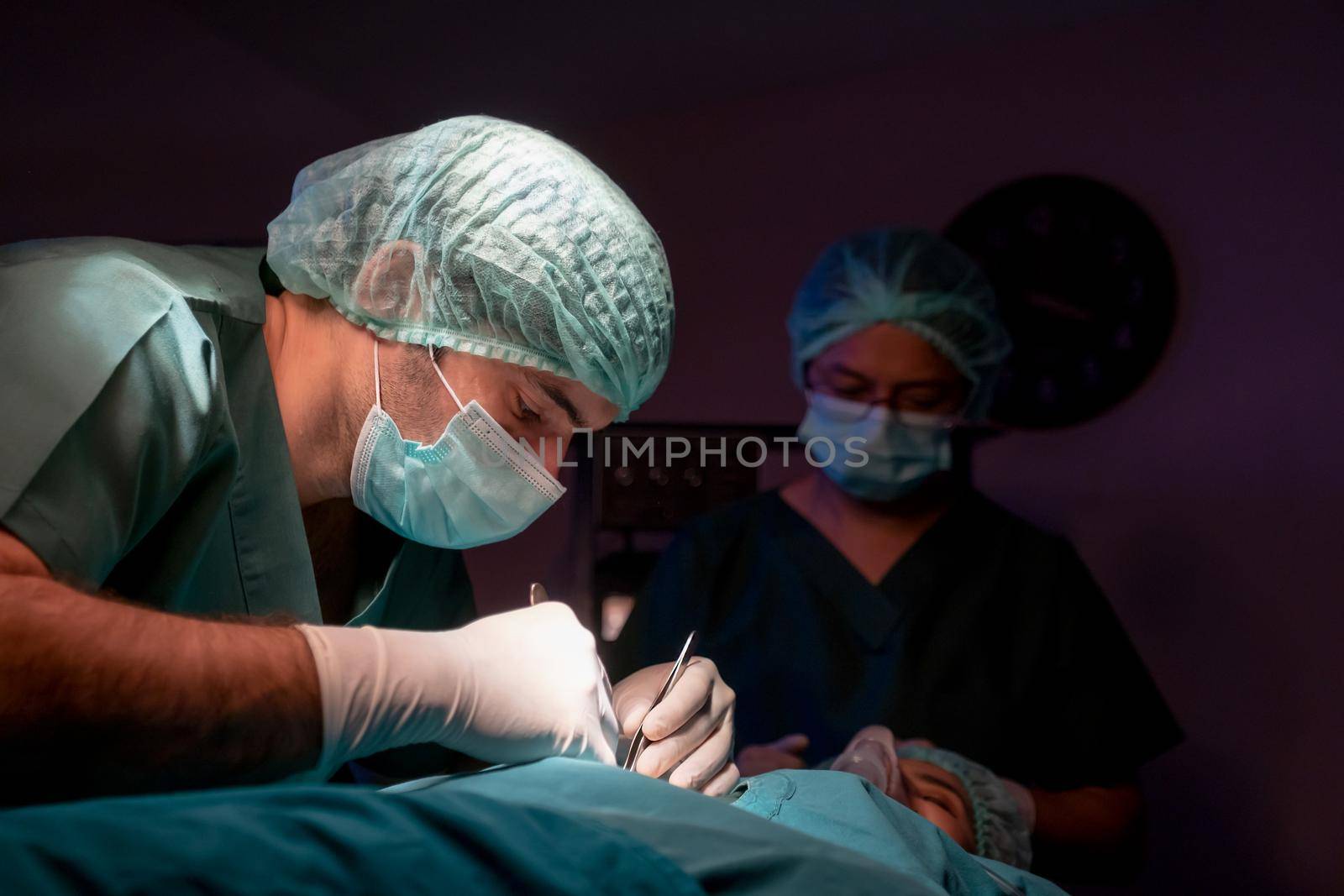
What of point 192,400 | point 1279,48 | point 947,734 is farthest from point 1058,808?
point 192,400

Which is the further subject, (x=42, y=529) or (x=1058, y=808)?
(x=1058, y=808)

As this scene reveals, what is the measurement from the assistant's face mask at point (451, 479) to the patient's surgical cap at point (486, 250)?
0.08 meters

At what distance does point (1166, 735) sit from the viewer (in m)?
1.50

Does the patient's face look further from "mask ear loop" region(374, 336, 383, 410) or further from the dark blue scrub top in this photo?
"mask ear loop" region(374, 336, 383, 410)

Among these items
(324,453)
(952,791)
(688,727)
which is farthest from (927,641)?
(324,453)

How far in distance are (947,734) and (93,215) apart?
1435 millimetres

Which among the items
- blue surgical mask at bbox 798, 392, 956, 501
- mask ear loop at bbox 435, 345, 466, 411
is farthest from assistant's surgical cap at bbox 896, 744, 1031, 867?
mask ear loop at bbox 435, 345, 466, 411

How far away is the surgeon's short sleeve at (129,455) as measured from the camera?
795 mm

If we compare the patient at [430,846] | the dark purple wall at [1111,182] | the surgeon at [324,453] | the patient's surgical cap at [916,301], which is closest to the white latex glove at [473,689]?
the surgeon at [324,453]

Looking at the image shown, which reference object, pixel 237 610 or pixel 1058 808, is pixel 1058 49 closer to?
pixel 1058 808

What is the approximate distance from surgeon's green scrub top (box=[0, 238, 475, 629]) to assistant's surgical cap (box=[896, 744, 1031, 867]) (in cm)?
91

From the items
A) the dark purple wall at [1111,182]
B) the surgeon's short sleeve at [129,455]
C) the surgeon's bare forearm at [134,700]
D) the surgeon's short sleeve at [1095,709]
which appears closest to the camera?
the surgeon's bare forearm at [134,700]

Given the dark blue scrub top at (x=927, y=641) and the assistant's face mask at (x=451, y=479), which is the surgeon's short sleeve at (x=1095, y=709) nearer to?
the dark blue scrub top at (x=927, y=641)

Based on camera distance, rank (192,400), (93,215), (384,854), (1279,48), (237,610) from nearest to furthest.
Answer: (384,854)
(192,400)
(237,610)
(93,215)
(1279,48)
